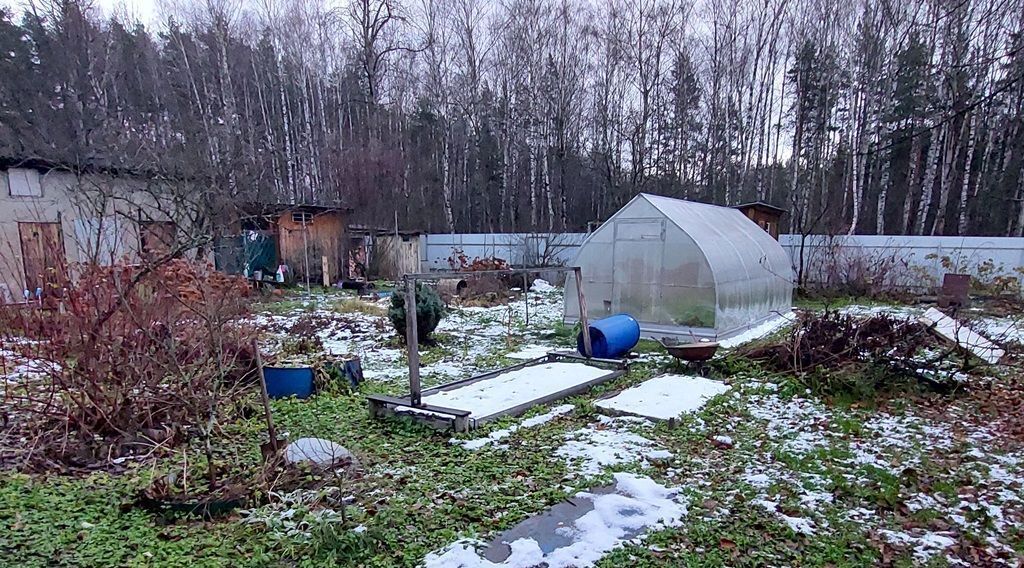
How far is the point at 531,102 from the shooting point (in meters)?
24.1

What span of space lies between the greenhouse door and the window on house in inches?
580

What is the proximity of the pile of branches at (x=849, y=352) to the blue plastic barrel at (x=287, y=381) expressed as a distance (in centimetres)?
621

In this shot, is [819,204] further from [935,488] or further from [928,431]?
[935,488]

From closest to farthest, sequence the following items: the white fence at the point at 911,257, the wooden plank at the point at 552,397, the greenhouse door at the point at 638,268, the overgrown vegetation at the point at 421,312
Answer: the wooden plank at the point at 552,397, the overgrown vegetation at the point at 421,312, the greenhouse door at the point at 638,268, the white fence at the point at 911,257

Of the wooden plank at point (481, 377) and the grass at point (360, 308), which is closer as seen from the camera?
the wooden plank at point (481, 377)

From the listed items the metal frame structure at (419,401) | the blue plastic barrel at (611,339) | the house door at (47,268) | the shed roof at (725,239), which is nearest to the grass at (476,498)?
the metal frame structure at (419,401)

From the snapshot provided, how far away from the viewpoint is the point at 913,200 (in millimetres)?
23016

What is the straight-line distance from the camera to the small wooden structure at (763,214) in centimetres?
1641

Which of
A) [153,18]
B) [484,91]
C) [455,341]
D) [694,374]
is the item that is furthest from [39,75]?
[694,374]

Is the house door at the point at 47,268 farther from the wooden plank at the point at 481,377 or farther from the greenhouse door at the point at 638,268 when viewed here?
the greenhouse door at the point at 638,268

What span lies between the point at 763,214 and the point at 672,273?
9.46 m

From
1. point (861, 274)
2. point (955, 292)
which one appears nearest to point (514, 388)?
point (955, 292)

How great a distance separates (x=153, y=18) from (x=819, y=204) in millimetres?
30546

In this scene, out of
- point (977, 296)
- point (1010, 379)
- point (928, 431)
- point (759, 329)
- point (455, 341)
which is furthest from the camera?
point (977, 296)
